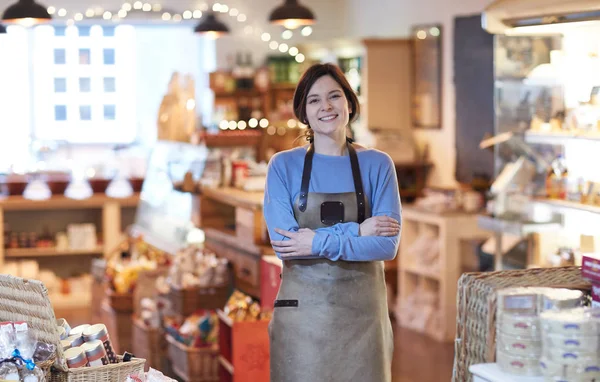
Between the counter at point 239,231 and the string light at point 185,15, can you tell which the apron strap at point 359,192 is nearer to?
the counter at point 239,231

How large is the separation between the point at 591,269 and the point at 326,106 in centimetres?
119

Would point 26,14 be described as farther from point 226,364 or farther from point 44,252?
point 44,252

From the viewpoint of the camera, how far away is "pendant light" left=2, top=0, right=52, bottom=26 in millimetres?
7090

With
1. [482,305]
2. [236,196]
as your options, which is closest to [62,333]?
[482,305]

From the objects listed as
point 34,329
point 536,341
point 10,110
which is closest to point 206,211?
point 34,329

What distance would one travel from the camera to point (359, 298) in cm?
363

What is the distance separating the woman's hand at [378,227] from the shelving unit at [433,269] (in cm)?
456

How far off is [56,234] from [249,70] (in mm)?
3573

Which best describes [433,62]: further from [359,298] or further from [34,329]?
[34,329]

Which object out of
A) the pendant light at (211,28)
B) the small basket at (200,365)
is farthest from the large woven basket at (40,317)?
the pendant light at (211,28)

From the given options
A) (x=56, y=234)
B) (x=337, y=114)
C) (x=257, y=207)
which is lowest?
(x=56, y=234)

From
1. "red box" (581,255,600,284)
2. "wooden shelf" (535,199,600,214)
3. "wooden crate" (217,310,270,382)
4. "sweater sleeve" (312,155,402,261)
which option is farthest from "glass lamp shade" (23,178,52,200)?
"red box" (581,255,600,284)

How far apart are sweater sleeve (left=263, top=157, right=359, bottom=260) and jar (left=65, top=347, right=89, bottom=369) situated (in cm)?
82

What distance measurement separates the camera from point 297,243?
3512 millimetres
